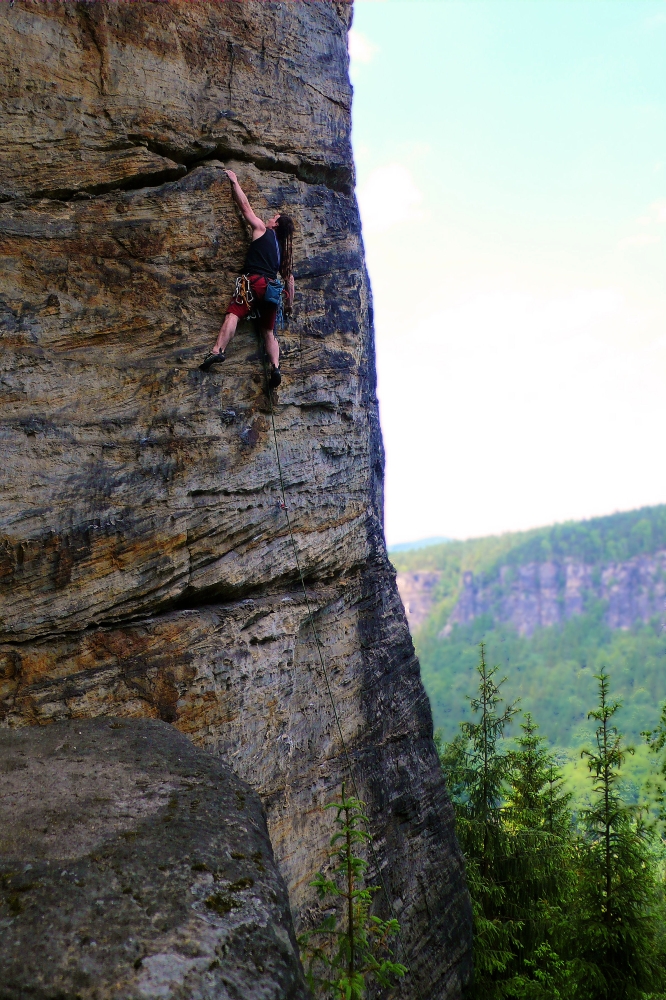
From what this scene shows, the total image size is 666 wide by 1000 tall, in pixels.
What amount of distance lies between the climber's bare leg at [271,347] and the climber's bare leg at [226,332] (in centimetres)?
37

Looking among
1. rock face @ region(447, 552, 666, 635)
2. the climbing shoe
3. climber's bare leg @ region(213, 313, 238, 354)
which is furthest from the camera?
rock face @ region(447, 552, 666, 635)

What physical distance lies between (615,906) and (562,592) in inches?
5774

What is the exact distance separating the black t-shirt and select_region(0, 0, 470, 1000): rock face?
10.3 inches

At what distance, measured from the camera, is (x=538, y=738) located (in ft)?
45.3

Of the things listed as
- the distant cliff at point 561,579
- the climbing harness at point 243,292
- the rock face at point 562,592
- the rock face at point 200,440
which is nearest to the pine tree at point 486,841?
the rock face at point 200,440

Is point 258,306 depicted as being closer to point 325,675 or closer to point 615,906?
point 325,675

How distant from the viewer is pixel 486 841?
12141 millimetres

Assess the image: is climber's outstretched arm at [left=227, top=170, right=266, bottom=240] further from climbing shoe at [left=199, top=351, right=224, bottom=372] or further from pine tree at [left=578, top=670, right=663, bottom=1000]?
pine tree at [left=578, top=670, right=663, bottom=1000]

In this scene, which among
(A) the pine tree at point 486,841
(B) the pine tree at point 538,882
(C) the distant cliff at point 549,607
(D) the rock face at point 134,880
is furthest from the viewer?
(C) the distant cliff at point 549,607

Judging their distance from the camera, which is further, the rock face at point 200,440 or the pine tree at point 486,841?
the pine tree at point 486,841

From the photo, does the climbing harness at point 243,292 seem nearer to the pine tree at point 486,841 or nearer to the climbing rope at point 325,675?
the climbing rope at point 325,675

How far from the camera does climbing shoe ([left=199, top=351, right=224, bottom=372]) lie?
7754mm

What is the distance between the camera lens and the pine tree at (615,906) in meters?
9.33

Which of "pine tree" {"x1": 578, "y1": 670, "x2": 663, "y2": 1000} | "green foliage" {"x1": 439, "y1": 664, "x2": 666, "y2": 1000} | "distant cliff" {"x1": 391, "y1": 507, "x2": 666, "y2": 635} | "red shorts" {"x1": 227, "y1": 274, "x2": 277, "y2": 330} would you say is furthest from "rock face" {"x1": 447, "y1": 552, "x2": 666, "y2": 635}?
"red shorts" {"x1": 227, "y1": 274, "x2": 277, "y2": 330}
